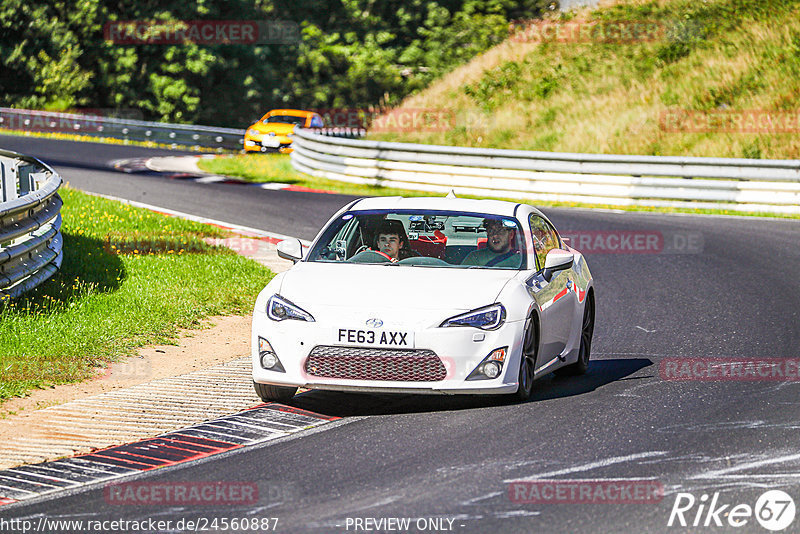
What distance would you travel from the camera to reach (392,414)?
8086 millimetres

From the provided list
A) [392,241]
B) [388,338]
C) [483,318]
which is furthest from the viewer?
[392,241]

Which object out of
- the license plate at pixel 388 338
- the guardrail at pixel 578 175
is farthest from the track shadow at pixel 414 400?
the guardrail at pixel 578 175

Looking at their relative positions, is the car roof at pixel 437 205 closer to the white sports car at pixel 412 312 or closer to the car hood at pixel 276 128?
the white sports car at pixel 412 312

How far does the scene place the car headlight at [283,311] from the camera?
799 cm

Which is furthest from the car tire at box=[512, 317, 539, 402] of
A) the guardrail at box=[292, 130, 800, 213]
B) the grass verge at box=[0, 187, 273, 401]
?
the guardrail at box=[292, 130, 800, 213]

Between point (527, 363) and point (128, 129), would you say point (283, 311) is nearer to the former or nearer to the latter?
point (527, 363)

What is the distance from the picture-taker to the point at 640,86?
106ft

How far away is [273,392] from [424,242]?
188 centimetres

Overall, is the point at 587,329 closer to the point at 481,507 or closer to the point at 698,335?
the point at 698,335

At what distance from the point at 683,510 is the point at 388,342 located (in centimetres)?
254

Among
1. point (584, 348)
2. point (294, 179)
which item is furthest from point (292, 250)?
point (294, 179)

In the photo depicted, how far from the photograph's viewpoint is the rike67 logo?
564 centimetres

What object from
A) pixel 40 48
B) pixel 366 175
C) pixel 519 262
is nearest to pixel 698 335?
pixel 519 262

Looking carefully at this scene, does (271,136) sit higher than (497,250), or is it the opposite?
(497,250)
